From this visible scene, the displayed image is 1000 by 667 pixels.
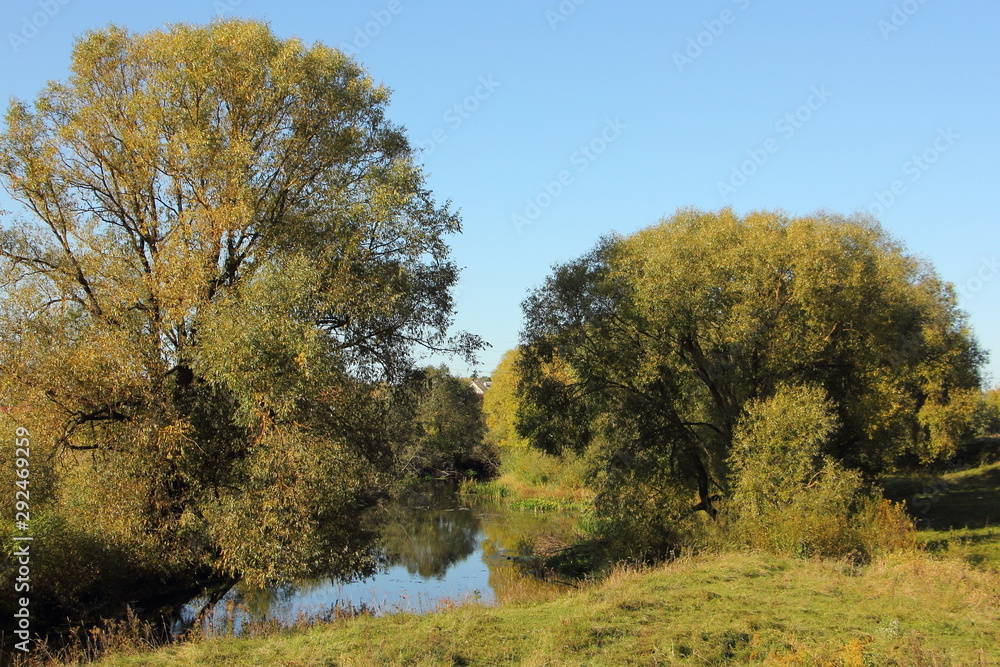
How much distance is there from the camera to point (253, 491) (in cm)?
1327

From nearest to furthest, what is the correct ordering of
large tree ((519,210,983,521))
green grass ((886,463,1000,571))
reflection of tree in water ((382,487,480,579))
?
1. green grass ((886,463,1000,571))
2. large tree ((519,210,983,521))
3. reflection of tree in water ((382,487,480,579))

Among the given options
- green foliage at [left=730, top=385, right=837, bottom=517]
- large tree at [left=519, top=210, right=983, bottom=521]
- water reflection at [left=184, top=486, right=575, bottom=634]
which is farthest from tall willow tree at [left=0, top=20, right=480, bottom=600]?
green foliage at [left=730, top=385, right=837, bottom=517]

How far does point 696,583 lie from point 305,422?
7.87 m

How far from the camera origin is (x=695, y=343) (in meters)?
20.6

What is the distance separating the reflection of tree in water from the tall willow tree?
10.2 metres

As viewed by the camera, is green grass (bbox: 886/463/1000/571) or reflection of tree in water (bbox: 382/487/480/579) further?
reflection of tree in water (bbox: 382/487/480/579)

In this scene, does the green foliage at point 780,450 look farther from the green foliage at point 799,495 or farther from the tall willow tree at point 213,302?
the tall willow tree at point 213,302

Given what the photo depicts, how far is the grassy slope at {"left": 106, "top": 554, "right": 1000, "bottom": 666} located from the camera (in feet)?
29.7

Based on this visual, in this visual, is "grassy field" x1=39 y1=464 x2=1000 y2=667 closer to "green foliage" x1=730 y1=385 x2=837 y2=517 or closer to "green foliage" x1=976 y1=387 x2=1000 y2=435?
"green foliage" x1=730 y1=385 x2=837 y2=517

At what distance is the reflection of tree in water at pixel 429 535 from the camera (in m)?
27.4

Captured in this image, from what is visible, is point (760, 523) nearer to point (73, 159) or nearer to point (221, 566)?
point (221, 566)

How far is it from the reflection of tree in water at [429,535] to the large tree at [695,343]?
25.4ft

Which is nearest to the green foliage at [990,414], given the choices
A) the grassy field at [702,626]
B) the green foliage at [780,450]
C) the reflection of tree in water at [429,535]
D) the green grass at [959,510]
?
the green grass at [959,510]

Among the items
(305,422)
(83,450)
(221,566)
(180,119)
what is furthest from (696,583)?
(180,119)
